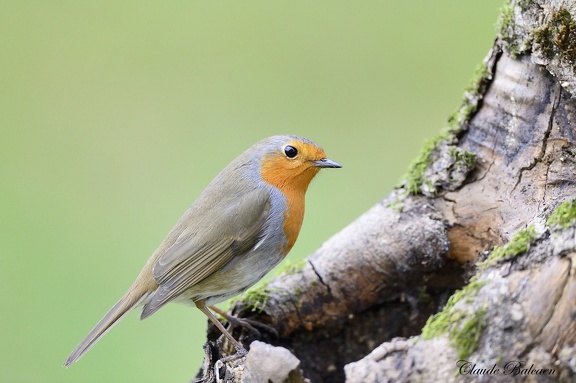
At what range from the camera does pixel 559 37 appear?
11.3ft

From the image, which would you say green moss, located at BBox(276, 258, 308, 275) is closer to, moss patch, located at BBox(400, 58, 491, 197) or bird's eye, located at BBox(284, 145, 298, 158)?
bird's eye, located at BBox(284, 145, 298, 158)

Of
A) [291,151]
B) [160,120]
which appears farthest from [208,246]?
[160,120]

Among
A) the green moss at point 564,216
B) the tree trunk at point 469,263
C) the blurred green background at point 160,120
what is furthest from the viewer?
the blurred green background at point 160,120

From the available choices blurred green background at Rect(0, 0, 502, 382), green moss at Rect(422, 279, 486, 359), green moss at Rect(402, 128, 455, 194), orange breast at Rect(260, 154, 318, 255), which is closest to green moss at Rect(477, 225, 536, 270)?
green moss at Rect(422, 279, 486, 359)

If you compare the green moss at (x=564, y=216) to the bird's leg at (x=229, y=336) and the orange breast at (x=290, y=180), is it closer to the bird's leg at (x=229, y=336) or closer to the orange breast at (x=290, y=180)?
the bird's leg at (x=229, y=336)

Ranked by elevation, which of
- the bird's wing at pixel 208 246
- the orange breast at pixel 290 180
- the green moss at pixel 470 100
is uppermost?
the green moss at pixel 470 100

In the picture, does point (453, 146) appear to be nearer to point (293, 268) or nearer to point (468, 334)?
point (293, 268)

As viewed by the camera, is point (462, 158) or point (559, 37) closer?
point (559, 37)

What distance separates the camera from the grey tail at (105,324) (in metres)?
4.16

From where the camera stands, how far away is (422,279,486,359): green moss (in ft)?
9.23

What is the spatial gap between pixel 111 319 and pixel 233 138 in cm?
414

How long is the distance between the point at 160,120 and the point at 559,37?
5969mm

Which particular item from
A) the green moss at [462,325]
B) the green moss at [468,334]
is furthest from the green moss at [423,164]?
the green moss at [468,334]

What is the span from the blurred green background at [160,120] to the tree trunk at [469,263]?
2.15 m
